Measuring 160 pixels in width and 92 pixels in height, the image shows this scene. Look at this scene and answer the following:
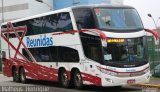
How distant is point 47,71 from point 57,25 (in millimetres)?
2877

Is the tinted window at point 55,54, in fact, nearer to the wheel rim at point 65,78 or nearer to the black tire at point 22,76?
the wheel rim at point 65,78

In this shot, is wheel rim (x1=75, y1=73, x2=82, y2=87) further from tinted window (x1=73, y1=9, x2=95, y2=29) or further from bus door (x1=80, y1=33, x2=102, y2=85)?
tinted window (x1=73, y1=9, x2=95, y2=29)

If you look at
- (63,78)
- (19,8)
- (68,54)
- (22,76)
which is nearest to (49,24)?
(68,54)

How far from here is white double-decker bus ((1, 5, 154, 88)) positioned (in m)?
19.3

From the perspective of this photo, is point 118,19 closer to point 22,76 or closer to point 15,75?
point 22,76

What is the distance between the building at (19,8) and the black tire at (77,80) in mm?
76786

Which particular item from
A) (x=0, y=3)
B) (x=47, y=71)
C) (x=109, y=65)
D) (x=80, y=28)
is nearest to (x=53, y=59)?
(x=47, y=71)

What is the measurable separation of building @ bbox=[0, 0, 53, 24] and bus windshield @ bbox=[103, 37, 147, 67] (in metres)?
78.8

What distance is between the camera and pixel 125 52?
64.0 ft

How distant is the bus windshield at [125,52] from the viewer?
19.3 metres

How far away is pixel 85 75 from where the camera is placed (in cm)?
2067

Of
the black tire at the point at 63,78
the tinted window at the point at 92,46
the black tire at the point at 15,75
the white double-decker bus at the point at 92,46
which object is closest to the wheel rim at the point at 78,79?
the white double-decker bus at the point at 92,46

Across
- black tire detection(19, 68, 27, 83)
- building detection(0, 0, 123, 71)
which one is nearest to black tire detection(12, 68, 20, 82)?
black tire detection(19, 68, 27, 83)

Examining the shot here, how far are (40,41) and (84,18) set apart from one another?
5.13 meters
